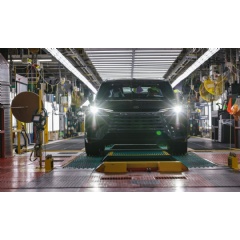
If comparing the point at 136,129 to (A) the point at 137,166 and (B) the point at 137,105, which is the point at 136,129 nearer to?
(B) the point at 137,105

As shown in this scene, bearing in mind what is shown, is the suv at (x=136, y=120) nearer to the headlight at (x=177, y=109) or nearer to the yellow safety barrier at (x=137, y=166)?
the headlight at (x=177, y=109)

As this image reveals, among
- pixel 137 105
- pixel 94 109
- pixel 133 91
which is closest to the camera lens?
pixel 137 105

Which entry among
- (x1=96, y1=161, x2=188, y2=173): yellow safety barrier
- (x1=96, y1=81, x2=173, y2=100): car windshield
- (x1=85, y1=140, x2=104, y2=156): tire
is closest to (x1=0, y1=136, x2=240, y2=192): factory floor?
(x1=96, y1=161, x2=188, y2=173): yellow safety barrier

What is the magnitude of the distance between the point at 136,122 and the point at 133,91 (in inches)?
37.6

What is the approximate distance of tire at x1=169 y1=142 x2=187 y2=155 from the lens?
7.72 metres

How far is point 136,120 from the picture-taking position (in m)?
6.81

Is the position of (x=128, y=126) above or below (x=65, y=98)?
below

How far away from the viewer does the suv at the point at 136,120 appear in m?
6.74

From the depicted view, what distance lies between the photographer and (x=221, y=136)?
1336cm

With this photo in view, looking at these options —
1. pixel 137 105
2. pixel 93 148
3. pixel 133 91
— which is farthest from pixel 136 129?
pixel 93 148

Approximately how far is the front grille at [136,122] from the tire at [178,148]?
1077 millimetres
